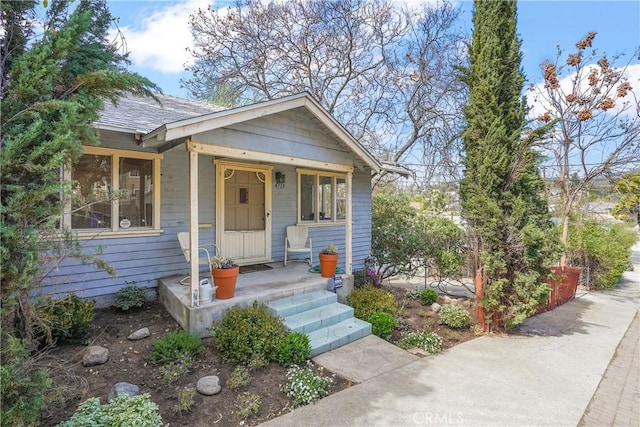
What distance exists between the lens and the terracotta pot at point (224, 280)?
183 inches

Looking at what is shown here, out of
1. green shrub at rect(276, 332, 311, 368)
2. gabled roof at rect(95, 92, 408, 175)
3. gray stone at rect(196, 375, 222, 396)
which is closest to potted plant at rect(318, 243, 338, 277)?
green shrub at rect(276, 332, 311, 368)

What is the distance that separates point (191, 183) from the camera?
4.48 m

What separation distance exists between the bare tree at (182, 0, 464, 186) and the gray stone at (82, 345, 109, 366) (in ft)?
29.8

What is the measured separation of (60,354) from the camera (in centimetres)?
397

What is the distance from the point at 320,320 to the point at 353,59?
1047 cm

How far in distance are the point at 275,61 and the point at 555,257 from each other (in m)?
11.0

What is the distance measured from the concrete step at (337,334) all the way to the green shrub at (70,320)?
303 cm

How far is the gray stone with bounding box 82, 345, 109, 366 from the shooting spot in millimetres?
3788

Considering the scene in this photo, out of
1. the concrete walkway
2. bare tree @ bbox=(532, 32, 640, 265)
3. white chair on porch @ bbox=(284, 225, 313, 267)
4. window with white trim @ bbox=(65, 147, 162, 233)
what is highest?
bare tree @ bbox=(532, 32, 640, 265)

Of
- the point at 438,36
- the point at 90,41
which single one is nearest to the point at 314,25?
the point at 438,36

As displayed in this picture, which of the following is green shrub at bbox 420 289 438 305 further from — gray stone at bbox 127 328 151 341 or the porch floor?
gray stone at bbox 127 328 151 341

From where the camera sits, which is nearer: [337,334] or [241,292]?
[337,334]

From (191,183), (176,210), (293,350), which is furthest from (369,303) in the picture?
(176,210)

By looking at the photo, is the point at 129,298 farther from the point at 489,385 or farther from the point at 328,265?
the point at 489,385
